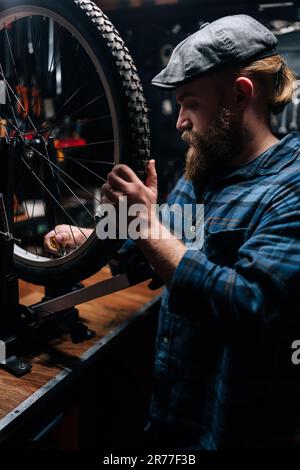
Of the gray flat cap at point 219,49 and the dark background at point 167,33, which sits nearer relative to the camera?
the gray flat cap at point 219,49

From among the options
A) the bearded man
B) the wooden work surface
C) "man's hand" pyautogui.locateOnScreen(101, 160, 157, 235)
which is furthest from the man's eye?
the wooden work surface

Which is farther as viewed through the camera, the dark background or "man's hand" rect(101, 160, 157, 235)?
the dark background

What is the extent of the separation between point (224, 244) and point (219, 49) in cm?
41

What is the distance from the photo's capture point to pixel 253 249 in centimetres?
76

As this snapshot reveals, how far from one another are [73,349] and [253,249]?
2.28 feet

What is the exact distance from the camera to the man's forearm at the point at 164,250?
78cm

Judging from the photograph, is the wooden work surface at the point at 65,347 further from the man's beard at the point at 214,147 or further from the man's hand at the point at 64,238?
the man's beard at the point at 214,147

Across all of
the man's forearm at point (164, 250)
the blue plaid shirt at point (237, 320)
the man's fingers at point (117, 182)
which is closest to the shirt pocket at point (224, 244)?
the blue plaid shirt at point (237, 320)

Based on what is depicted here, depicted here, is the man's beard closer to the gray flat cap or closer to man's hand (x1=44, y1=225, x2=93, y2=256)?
the gray flat cap

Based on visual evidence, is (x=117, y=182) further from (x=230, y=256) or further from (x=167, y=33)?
(x=167, y=33)

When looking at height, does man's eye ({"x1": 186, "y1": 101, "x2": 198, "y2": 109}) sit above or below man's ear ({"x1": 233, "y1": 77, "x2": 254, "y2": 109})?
below

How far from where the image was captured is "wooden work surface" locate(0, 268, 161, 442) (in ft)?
3.22

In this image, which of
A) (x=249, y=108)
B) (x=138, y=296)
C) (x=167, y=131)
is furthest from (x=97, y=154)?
(x=249, y=108)

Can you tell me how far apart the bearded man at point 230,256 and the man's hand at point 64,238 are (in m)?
0.29
